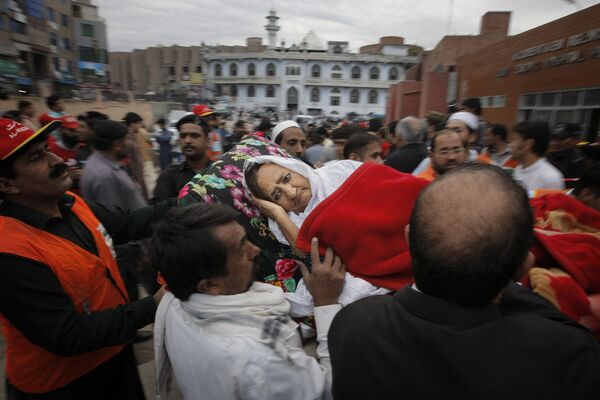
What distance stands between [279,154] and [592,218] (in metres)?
1.53

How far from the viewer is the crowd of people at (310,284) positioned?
774 millimetres

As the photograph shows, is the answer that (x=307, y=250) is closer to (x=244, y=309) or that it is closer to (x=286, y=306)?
(x=286, y=306)

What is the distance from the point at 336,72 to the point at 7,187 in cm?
5152

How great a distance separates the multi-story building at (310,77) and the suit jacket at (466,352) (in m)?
50.3

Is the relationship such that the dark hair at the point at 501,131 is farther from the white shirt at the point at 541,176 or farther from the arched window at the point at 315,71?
the arched window at the point at 315,71

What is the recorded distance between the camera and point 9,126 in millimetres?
1451

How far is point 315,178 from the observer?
1714mm

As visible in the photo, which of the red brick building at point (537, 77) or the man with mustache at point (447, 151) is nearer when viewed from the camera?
the man with mustache at point (447, 151)

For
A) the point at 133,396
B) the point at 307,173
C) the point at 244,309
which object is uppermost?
the point at 307,173

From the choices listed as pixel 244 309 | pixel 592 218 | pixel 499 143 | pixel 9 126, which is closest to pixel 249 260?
pixel 244 309

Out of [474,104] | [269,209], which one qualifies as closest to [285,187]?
[269,209]

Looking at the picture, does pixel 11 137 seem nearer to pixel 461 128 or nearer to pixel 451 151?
pixel 451 151

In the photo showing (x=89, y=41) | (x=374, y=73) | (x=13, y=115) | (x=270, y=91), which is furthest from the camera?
(x=270, y=91)

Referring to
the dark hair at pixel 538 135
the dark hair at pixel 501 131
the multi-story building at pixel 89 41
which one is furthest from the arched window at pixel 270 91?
the dark hair at pixel 538 135
